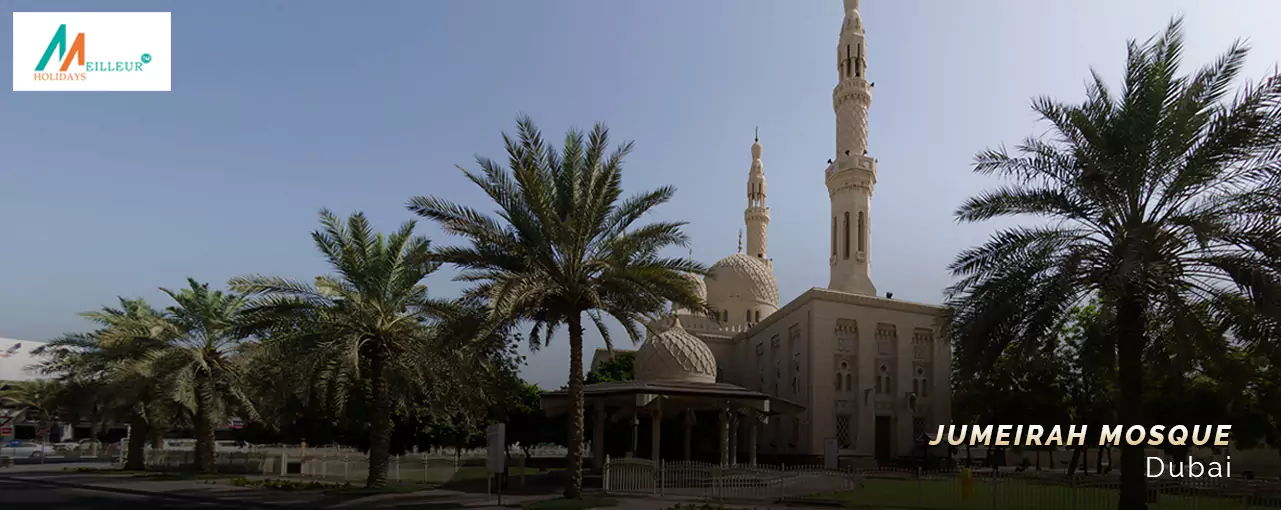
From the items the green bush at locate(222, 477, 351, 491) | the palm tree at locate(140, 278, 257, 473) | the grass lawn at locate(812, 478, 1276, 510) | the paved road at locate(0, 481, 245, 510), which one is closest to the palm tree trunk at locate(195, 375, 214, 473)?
A: the palm tree at locate(140, 278, 257, 473)

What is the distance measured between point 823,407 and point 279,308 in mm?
22203

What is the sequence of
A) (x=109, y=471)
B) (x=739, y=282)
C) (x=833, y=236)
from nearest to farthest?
(x=109, y=471), (x=833, y=236), (x=739, y=282)

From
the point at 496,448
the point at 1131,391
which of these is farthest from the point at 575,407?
the point at 1131,391

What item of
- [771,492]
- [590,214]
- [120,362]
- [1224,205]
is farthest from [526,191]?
[120,362]

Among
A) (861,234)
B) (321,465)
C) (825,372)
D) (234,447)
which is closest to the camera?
(321,465)

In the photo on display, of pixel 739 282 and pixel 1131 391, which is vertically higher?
pixel 739 282

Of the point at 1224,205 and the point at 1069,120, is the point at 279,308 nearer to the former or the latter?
the point at 1069,120

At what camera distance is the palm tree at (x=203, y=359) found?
89.4ft

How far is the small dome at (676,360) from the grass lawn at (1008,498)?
924 centimetres

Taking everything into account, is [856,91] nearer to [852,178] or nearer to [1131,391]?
[852,178]

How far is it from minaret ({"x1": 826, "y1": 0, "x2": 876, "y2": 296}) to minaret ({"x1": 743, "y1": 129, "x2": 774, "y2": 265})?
1467cm

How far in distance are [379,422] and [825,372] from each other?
19841 mm

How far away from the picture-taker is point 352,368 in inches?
787

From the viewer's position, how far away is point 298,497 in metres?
20.8
